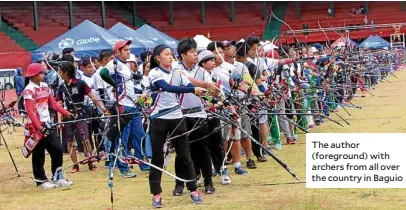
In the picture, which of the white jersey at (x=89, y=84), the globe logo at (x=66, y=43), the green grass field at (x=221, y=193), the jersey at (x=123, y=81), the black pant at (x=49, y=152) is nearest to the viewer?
the green grass field at (x=221, y=193)

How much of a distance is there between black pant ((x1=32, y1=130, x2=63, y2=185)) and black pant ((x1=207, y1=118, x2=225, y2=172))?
1.71m

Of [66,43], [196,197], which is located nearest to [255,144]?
[196,197]

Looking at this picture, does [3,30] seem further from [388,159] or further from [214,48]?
[388,159]

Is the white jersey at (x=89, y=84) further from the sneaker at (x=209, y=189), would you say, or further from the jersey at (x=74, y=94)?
the sneaker at (x=209, y=189)

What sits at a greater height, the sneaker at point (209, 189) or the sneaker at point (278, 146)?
the sneaker at point (209, 189)

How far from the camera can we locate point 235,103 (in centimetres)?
680

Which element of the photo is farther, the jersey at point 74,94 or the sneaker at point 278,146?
the sneaker at point 278,146

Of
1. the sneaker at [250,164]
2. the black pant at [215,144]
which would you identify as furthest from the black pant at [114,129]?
the sneaker at [250,164]

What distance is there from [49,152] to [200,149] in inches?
74.6

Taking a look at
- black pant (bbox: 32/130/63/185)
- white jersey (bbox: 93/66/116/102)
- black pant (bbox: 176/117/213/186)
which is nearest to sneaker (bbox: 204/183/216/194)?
black pant (bbox: 176/117/213/186)

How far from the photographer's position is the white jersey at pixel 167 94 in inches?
236

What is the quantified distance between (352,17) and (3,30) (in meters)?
20.3

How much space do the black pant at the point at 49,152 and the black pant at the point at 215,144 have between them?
1706 millimetres

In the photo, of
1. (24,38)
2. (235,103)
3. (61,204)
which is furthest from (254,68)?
(24,38)
